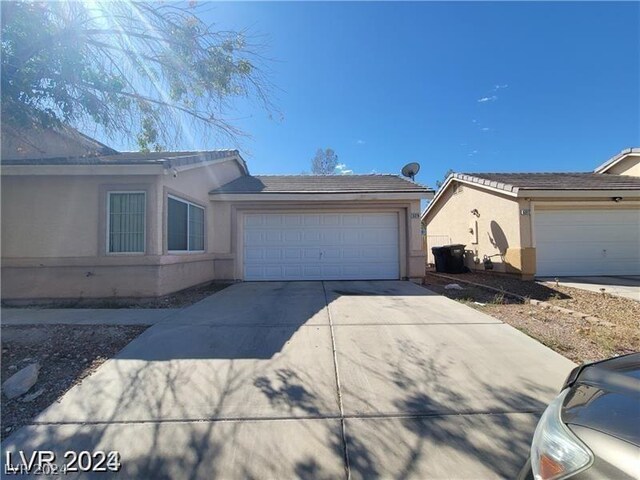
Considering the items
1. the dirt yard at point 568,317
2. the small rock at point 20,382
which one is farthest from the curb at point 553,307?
the small rock at point 20,382

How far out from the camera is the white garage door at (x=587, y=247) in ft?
36.7

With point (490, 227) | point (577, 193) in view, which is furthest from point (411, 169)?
point (577, 193)

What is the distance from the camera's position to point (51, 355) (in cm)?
425

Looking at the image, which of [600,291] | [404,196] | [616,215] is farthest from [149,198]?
[616,215]

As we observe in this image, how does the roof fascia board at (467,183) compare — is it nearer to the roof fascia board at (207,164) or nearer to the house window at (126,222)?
the roof fascia board at (207,164)

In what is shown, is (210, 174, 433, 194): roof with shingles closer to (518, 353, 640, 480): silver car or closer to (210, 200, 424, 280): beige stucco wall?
(210, 200, 424, 280): beige stucco wall

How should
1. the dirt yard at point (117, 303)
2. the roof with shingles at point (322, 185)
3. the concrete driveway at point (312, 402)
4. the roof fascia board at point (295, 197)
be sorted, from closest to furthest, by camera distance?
the concrete driveway at point (312, 402) < the dirt yard at point (117, 303) < the roof fascia board at point (295, 197) < the roof with shingles at point (322, 185)

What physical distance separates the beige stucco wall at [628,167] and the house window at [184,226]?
1769cm

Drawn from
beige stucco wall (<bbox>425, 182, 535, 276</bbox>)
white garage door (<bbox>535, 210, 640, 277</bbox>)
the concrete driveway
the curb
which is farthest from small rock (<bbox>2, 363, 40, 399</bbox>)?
white garage door (<bbox>535, 210, 640, 277</bbox>)

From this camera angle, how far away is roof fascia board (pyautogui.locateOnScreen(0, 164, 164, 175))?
22.8ft

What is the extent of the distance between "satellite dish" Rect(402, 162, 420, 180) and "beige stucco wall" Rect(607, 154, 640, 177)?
9061mm

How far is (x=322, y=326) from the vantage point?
17.6 feet

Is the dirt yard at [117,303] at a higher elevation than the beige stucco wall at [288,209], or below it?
below

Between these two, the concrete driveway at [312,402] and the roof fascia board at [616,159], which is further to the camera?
the roof fascia board at [616,159]
